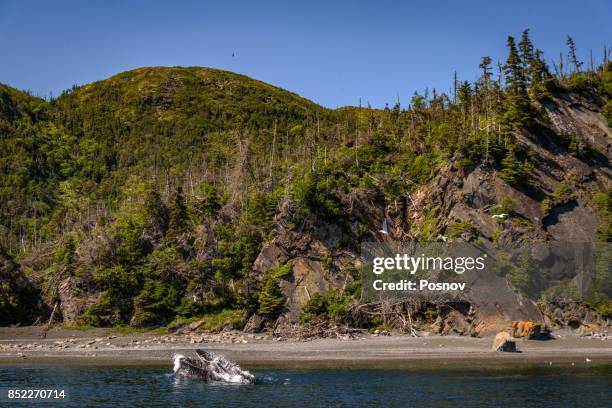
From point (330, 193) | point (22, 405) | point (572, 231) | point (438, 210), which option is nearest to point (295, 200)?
point (330, 193)

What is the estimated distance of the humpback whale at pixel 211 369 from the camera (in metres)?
Answer: 45.3

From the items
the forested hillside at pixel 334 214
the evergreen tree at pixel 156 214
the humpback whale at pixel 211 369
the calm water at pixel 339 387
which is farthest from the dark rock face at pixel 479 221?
the humpback whale at pixel 211 369

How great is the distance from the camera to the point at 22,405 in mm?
36656

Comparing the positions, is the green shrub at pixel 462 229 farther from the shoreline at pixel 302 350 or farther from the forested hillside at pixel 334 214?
the shoreline at pixel 302 350

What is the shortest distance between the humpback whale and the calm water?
1.14m

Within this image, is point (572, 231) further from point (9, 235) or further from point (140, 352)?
point (9, 235)

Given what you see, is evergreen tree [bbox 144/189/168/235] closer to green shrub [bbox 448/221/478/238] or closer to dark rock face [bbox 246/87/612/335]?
dark rock face [bbox 246/87/612/335]

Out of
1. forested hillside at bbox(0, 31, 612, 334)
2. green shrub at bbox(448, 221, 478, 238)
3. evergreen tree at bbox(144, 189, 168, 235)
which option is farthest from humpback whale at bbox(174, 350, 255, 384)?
evergreen tree at bbox(144, 189, 168, 235)

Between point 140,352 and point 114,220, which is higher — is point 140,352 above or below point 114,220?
below

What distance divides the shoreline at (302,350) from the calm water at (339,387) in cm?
461

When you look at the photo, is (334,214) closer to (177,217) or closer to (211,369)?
(177,217)

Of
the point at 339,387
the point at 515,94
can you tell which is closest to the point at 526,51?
the point at 515,94

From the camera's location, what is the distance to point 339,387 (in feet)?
135

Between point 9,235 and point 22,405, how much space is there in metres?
79.1
